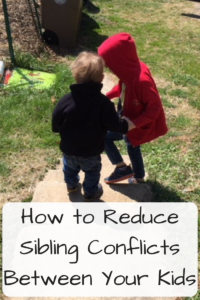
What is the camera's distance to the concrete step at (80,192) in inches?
122

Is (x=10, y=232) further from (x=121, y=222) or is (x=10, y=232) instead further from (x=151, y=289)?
(x=151, y=289)

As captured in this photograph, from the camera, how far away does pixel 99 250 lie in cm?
264

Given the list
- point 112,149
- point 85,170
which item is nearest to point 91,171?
point 85,170

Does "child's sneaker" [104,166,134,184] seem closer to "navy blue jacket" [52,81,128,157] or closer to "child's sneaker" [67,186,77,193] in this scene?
"child's sneaker" [67,186,77,193]

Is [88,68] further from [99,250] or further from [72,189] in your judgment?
[99,250]

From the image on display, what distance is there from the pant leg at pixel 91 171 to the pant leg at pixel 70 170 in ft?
0.23

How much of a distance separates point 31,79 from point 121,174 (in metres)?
2.45

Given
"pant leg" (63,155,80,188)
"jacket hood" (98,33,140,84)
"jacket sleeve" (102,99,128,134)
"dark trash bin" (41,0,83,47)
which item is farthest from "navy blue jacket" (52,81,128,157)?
"dark trash bin" (41,0,83,47)

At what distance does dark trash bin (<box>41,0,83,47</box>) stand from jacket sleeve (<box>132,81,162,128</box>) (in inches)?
161

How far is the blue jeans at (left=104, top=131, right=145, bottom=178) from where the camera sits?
311cm

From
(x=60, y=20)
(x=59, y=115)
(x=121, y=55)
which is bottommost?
(x=60, y=20)

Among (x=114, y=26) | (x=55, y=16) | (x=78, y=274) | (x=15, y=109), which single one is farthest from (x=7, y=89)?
(x=114, y=26)

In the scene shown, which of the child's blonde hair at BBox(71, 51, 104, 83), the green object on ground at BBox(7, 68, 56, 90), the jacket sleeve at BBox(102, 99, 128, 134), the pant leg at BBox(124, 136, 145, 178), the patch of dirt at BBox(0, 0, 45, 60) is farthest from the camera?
the patch of dirt at BBox(0, 0, 45, 60)

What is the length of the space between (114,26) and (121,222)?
5.90m
